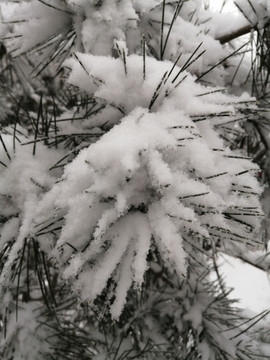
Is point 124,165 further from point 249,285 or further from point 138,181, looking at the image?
point 249,285

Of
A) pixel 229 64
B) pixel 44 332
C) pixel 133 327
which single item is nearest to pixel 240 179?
pixel 229 64

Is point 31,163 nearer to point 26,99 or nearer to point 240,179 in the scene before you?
point 240,179

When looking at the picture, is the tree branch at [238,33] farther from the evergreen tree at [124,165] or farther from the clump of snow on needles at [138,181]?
the clump of snow on needles at [138,181]

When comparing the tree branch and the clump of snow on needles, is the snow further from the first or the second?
the clump of snow on needles

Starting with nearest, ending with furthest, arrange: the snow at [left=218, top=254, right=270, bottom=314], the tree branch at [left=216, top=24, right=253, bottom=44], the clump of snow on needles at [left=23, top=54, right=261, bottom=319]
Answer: the clump of snow on needles at [left=23, top=54, right=261, bottom=319]
the tree branch at [left=216, top=24, right=253, bottom=44]
the snow at [left=218, top=254, right=270, bottom=314]

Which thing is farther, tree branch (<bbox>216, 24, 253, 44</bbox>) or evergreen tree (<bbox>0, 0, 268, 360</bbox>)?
tree branch (<bbox>216, 24, 253, 44</bbox>)

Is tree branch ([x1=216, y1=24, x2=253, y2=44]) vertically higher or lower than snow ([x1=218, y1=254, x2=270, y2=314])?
higher

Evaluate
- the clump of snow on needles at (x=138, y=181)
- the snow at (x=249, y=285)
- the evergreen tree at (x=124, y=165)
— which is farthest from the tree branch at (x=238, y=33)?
the snow at (x=249, y=285)

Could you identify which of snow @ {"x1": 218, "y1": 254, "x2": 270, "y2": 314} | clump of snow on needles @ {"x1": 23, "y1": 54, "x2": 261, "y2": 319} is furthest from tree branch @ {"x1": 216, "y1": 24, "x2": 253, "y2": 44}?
snow @ {"x1": 218, "y1": 254, "x2": 270, "y2": 314}

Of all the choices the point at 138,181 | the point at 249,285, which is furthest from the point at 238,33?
the point at 249,285

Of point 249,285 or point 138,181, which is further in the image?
point 249,285

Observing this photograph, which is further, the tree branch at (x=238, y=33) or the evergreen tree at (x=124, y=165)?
the tree branch at (x=238, y=33)
